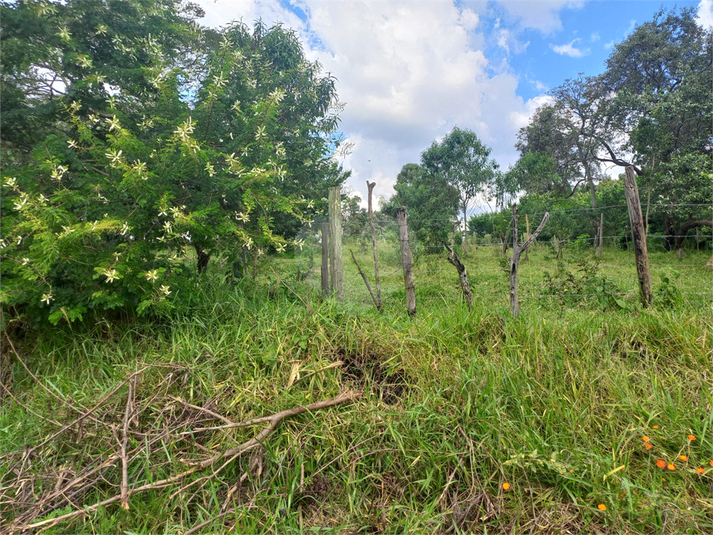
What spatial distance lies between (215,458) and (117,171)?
281 centimetres

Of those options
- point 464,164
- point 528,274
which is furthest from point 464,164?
point 528,274

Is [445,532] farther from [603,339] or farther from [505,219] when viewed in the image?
[505,219]

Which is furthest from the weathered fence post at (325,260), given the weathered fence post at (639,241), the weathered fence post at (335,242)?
the weathered fence post at (639,241)

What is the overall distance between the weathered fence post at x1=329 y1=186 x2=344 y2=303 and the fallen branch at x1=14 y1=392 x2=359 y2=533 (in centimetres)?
169

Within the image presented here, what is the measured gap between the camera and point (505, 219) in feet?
45.6

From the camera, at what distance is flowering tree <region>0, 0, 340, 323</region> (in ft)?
9.58

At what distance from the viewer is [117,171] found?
3.28 metres

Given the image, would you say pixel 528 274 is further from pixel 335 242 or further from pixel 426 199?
pixel 426 199

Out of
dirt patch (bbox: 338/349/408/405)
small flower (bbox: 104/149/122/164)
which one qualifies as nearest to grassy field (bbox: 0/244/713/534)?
dirt patch (bbox: 338/349/408/405)

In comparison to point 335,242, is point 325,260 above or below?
below

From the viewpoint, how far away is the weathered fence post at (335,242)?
3918 mm

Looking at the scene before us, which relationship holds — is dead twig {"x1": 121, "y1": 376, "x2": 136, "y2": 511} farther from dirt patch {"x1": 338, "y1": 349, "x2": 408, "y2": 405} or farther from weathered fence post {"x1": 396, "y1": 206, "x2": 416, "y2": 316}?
weathered fence post {"x1": 396, "y1": 206, "x2": 416, "y2": 316}

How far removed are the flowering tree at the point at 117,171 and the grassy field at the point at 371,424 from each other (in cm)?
64

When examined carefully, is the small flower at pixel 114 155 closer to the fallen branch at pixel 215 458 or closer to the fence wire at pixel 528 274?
the fence wire at pixel 528 274
